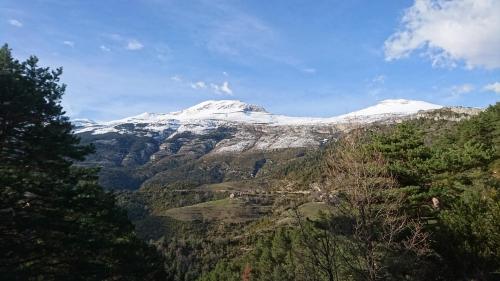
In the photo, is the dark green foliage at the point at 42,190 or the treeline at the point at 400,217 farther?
the dark green foliage at the point at 42,190

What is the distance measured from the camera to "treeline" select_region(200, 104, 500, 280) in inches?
606

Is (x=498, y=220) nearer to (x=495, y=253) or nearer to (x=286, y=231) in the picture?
(x=495, y=253)

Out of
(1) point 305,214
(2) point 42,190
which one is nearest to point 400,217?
(1) point 305,214

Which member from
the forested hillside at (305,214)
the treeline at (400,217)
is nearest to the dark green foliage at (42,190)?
the forested hillside at (305,214)

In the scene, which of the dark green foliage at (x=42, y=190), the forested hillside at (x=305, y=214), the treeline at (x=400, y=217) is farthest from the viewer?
the dark green foliage at (x=42, y=190)

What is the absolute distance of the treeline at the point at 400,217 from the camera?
15383 millimetres

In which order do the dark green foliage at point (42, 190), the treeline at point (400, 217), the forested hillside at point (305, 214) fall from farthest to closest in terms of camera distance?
the dark green foliage at point (42, 190) < the forested hillside at point (305, 214) < the treeline at point (400, 217)

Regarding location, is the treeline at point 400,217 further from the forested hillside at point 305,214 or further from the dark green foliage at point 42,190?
the dark green foliage at point 42,190

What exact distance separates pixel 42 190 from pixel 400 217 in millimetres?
15636

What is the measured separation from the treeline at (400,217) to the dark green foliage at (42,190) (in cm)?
1071

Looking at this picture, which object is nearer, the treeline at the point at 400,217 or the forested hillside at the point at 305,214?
the treeline at the point at 400,217

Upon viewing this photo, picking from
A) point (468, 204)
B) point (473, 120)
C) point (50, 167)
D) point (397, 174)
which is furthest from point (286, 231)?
point (50, 167)

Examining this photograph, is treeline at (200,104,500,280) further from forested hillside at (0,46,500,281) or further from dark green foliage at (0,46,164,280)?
dark green foliage at (0,46,164,280)

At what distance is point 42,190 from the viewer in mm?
20375
